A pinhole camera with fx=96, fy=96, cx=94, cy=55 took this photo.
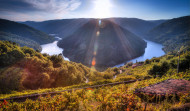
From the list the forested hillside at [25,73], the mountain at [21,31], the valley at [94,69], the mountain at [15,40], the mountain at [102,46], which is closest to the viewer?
the valley at [94,69]

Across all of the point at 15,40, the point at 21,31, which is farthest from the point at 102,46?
the point at 21,31

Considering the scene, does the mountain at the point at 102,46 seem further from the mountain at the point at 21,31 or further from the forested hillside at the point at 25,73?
the forested hillside at the point at 25,73

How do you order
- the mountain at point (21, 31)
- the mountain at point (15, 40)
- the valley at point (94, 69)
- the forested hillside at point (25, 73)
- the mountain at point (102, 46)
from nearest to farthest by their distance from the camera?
the valley at point (94, 69), the forested hillside at point (25, 73), the mountain at point (102, 46), the mountain at point (15, 40), the mountain at point (21, 31)

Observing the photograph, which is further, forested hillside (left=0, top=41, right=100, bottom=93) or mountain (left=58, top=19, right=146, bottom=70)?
mountain (left=58, top=19, right=146, bottom=70)

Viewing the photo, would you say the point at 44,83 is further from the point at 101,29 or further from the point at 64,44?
the point at 64,44

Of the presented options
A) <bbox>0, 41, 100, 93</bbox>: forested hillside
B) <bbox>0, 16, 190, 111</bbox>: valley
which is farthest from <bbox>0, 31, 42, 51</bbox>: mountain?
<bbox>0, 41, 100, 93</bbox>: forested hillside

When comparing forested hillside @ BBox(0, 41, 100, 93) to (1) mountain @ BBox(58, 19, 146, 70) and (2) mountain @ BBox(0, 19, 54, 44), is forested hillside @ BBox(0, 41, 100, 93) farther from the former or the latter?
(2) mountain @ BBox(0, 19, 54, 44)

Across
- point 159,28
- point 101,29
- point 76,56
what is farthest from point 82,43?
point 159,28

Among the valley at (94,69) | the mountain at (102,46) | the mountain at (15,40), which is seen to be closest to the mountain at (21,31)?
the valley at (94,69)

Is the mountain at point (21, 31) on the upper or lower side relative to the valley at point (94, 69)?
upper

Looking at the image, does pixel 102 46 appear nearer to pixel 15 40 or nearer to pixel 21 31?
pixel 15 40
